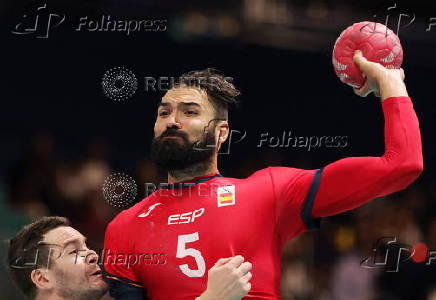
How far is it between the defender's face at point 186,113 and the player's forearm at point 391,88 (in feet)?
3.77

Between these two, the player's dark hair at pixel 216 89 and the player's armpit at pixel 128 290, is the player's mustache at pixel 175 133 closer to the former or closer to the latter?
the player's dark hair at pixel 216 89

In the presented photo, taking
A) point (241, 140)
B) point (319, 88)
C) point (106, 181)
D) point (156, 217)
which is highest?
point (319, 88)

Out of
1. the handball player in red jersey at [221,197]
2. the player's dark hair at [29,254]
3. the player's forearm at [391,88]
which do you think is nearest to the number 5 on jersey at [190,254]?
the handball player in red jersey at [221,197]

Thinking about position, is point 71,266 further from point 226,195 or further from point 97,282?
point 226,195

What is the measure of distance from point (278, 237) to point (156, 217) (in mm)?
736

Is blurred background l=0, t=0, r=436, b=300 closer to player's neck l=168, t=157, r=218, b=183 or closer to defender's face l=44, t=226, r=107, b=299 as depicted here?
defender's face l=44, t=226, r=107, b=299

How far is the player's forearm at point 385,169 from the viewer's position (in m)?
3.62

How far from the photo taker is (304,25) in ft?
28.5

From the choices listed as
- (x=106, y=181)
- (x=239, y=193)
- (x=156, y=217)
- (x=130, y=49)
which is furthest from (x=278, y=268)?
(x=130, y=49)

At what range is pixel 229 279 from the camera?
3.76m

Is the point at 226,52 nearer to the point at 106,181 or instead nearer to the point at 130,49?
the point at 130,49

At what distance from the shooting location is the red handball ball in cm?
389
